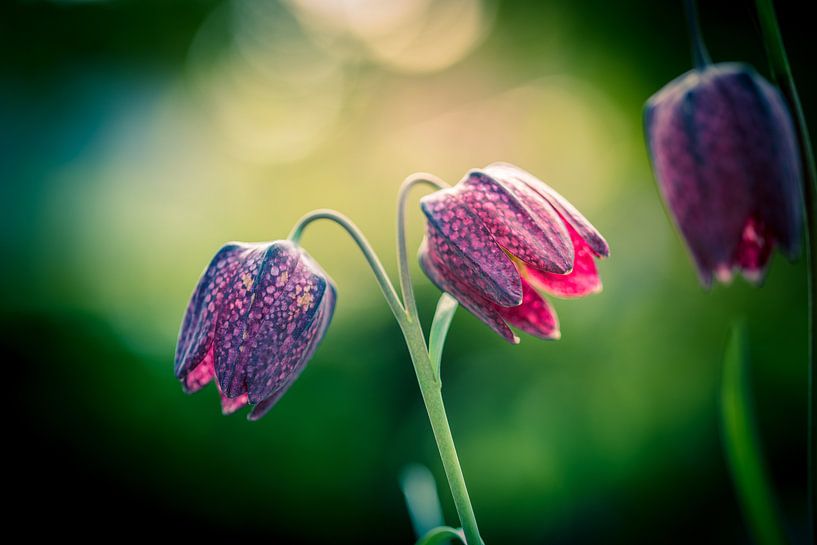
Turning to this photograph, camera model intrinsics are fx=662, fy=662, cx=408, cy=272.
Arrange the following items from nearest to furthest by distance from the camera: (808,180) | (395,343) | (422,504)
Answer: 1. (808,180)
2. (422,504)
3. (395,343)

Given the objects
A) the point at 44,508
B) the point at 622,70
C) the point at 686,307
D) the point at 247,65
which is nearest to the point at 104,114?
the point at 247,65

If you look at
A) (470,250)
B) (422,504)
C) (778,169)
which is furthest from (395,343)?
(778,169)

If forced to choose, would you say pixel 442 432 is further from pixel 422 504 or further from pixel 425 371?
pixel 422 504

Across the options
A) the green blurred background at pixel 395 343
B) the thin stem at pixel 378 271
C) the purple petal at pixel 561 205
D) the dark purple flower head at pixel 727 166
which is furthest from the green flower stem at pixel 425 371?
the green blurred background at pixel 395 343

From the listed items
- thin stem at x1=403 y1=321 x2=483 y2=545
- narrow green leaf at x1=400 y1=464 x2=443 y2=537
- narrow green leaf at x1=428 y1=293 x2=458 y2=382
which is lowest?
narrow green leaf at x1=400 y1=464 x2=443 y2=537

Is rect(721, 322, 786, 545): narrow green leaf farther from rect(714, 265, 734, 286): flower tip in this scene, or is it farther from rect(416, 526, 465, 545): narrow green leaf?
rect(416, 526, 465, 545): narrow green leaf

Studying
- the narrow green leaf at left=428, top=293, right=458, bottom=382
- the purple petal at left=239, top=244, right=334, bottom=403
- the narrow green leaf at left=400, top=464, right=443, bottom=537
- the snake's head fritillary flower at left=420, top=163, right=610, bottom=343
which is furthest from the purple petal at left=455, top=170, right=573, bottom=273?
the narrow green leaf at left=400, top=464, right=443, bottom=537
